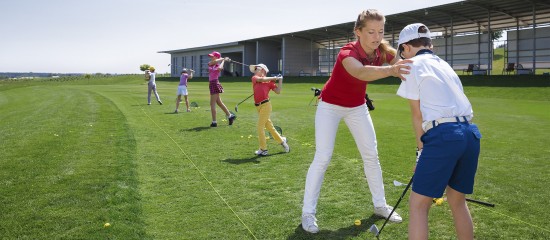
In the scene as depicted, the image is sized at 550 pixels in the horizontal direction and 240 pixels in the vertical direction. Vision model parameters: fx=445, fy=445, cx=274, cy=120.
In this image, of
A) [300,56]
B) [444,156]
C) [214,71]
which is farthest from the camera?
[300,56]

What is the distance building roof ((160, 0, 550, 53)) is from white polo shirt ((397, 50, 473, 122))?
39531 mm

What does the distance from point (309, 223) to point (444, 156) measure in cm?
195

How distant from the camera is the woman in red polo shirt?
456 cm

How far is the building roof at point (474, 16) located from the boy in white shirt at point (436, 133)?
39556 mm

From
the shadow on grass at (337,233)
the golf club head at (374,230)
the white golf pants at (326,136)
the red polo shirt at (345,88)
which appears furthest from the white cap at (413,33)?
the shadow on grass at (337,233)

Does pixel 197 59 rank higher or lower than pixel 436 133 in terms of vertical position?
higher

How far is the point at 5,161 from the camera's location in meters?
8.38

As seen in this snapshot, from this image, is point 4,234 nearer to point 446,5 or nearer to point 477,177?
point 477,177

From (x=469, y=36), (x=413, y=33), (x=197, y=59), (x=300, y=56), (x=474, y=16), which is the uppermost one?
(x=474, y=16)

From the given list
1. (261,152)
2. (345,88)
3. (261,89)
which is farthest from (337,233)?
(261,89)

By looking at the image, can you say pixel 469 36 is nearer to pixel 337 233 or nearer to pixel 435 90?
pixel 337 233

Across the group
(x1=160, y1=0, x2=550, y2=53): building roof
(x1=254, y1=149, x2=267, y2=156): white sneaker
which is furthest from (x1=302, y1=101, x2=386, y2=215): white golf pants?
(x1=160, y1=0, x2=550, y2=53): building roof

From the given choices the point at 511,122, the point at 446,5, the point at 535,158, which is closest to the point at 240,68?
the point at 446,5

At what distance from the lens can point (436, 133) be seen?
337cm
